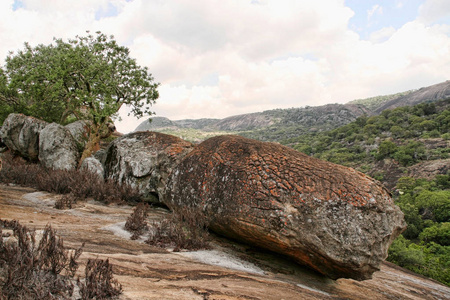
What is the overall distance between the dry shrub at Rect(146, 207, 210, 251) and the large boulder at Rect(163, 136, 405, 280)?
330 mm

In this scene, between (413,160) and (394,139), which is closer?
(413,160)

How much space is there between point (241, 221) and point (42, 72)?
14083 millimetres

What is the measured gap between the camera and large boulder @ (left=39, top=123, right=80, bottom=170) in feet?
42.2

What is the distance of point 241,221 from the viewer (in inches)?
212

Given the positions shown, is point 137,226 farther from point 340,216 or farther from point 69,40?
point 69,40

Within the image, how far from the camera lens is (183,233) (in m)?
5.41

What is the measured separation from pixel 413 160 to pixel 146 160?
59.1 m

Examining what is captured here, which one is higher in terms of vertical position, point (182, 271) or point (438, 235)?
point (182, 271)

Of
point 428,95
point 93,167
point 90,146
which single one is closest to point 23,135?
point 90,146

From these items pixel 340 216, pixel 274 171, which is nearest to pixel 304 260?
pixel 340 216

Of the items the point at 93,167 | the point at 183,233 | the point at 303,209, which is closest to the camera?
the point at 303,209

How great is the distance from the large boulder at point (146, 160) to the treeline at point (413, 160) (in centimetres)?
1073

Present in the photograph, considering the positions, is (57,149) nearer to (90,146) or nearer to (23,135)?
(90,146)

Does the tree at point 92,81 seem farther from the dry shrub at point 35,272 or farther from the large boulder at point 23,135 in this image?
the dry shrub at point 35,272
